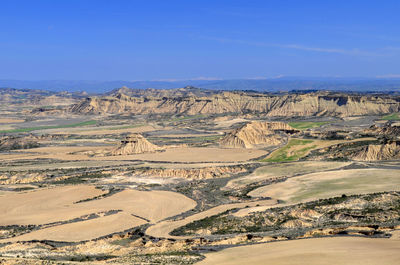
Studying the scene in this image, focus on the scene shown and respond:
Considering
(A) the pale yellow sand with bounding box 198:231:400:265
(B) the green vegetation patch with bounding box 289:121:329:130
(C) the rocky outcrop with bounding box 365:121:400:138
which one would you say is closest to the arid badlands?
(A) the pale yellow sand with bounding box 198:231:400:265

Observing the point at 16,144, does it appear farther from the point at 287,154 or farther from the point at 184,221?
the point at 184,221

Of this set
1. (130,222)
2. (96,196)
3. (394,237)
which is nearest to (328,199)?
(394,237)

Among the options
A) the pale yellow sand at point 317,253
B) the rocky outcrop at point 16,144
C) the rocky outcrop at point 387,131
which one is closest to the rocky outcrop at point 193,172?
the pale yellow sand at point 317,253

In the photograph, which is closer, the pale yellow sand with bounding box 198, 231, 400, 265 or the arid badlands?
the pale yellow sand with bounding box 198, 231, 400, 265

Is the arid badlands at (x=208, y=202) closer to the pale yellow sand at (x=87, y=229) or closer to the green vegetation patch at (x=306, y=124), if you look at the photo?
the pale yellow sand at (x=87, y=229)

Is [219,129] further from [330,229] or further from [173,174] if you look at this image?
[330,229]

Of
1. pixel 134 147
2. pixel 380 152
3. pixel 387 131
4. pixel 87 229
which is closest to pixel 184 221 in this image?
pixel 87 229

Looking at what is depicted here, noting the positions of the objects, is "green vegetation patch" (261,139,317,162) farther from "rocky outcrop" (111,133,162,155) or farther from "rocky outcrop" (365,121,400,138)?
"rocky outcrop" (111,133,162,155)

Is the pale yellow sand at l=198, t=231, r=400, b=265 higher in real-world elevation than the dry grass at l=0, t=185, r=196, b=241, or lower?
higher

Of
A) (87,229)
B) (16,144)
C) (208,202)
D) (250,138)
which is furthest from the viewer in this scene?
(16,144)
